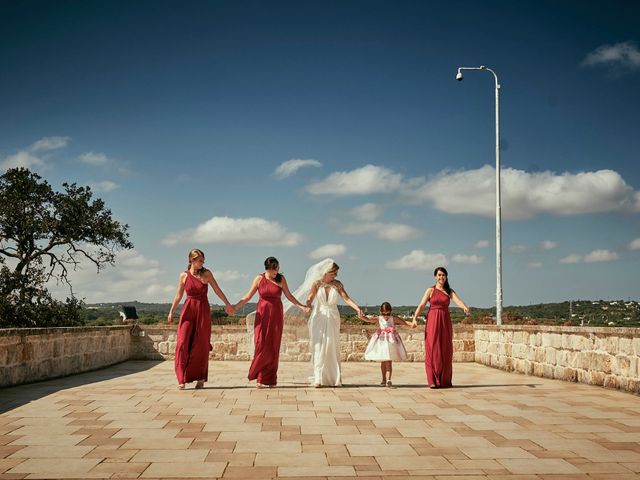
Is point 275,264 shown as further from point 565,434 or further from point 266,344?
point 565,434

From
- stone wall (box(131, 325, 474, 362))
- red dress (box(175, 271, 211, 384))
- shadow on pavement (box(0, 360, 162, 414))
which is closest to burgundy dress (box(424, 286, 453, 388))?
red dress (box(175, 271, 211, 384))

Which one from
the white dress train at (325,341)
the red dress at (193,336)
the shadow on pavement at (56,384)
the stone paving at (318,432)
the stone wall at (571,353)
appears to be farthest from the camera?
the white dress train at (325,341)

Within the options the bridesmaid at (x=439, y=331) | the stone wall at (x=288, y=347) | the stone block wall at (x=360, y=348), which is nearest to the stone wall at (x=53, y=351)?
the stone block wall at (x=360, y=348)

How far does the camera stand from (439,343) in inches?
376

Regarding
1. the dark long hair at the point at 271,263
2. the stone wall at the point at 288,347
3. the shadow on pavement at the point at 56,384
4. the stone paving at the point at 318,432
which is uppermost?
the dark long hair at the point at 271,263

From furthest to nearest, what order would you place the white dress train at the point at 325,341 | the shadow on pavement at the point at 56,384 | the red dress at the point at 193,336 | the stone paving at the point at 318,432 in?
the white dress train at the point at 325,341 < the red dress at the point at 193,336 < the shadow on pavement at the point at 56,384 < the stone paving at the point at 318,432

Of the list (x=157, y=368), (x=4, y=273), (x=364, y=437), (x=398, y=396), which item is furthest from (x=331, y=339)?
(x=4, y=273)

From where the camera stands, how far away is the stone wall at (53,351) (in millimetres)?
9305

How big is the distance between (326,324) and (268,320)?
900mm

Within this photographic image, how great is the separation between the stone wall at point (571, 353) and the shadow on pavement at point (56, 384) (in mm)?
7511

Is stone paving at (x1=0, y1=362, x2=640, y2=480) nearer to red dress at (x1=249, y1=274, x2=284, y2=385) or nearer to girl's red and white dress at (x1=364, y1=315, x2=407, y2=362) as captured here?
red dress at (x1=249, y1=274, x2=284, y2=385)

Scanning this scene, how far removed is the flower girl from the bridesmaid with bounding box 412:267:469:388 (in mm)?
419

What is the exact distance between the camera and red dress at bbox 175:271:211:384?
9.15 meters

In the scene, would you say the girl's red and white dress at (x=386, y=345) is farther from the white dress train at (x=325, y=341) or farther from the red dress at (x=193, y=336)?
the red dress at (x=193, y=336)
